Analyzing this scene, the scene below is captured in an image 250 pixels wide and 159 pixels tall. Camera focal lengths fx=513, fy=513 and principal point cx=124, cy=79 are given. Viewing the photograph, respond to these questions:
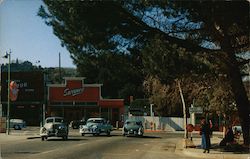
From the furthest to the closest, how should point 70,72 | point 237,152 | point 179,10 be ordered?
point 70,72
point 237,152
point 179,10

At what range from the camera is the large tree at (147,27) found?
21.2 m

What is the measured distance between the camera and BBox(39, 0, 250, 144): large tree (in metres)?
21.2

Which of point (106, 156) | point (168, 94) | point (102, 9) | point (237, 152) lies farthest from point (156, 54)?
point (168, 94)

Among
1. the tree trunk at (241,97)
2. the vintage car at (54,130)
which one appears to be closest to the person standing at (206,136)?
the tree trunk at (241,97)

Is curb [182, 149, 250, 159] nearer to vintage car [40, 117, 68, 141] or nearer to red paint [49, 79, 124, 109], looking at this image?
vintage car [40, 117, 68, 141]

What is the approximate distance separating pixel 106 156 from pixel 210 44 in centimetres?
804

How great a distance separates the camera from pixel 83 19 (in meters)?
22.1

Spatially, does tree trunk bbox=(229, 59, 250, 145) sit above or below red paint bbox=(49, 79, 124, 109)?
below

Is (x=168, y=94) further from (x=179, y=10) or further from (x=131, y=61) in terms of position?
(x=179, y=10)

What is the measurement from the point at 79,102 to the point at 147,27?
2293 inches

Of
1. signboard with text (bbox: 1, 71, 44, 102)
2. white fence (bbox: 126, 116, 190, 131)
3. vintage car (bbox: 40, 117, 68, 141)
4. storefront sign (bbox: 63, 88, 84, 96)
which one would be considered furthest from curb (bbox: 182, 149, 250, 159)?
signboard with text (bbox: 1, 71, 44, 102)

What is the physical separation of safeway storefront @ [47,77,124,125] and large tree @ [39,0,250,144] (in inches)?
2192

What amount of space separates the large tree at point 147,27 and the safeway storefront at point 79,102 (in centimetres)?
5568

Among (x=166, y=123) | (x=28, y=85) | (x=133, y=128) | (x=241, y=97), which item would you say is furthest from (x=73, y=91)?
(x=241, y=97)
